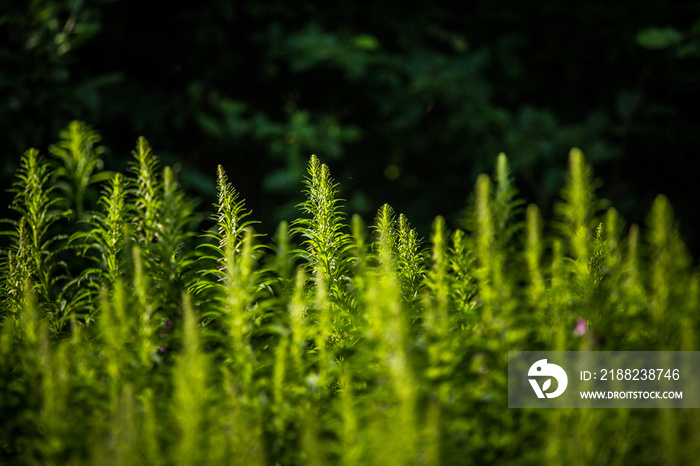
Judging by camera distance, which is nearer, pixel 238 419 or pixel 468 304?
pixel 238 419

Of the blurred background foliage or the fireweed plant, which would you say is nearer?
the fireweed plant

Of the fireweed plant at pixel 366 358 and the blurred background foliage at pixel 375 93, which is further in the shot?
the blurred background foliage at pixel 375 93

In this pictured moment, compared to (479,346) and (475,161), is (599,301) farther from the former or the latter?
(475,161)

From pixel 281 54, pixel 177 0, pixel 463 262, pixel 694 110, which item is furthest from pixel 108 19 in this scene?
pixel 694 110

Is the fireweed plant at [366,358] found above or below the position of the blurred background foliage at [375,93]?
below

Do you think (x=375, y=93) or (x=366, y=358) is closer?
(x=366, y=358)

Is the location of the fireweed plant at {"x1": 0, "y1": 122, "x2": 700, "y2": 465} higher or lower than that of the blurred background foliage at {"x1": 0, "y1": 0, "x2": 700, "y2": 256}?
lower

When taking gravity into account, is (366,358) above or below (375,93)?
below

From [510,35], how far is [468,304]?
6532mm

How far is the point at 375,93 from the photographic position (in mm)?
6938

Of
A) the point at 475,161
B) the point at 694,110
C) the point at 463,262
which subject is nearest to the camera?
the point at 463,262

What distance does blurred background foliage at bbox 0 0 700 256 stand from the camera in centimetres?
564

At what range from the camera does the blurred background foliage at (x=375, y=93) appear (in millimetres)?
5645

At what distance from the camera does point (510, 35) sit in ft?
24.0
